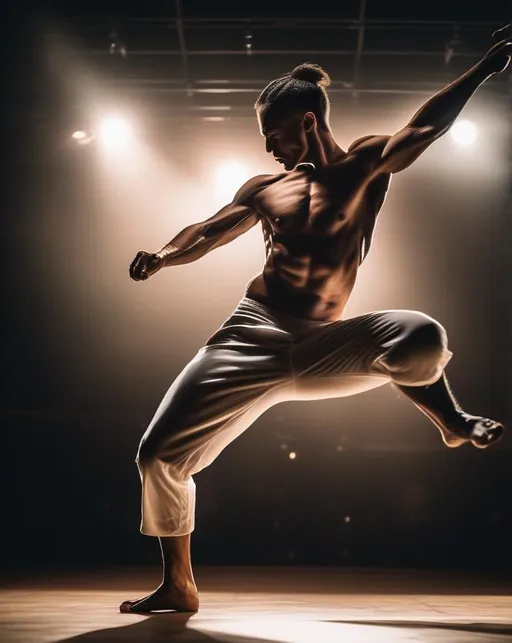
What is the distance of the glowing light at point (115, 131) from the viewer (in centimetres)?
454

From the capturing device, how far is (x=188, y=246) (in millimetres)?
2656

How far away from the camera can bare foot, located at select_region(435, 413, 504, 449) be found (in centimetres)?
220

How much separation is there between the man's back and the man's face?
0.08 m

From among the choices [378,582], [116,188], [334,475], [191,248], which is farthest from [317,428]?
[191,248]

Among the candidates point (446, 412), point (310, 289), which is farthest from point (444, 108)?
point (446, 412)

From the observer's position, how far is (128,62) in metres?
4.36

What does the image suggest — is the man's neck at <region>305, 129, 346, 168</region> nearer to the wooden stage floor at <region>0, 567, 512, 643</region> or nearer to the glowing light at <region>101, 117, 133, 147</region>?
the wooden stage floor at <region>0, 567, 512, 643</region>

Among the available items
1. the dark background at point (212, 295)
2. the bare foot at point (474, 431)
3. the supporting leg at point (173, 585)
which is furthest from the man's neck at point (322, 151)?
the dark background at point (212, 295)

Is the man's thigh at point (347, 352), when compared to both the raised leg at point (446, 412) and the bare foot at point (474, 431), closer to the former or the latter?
the raised leg at point (446, 412)

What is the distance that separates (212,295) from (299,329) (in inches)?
83.2

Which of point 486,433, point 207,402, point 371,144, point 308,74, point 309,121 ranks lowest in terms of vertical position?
point 486,433

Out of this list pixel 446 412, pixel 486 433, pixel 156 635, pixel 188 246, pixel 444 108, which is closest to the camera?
pixel 156 635

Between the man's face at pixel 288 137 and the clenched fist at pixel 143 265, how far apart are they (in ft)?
1.48

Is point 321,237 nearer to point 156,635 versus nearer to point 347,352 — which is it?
point 347,352
